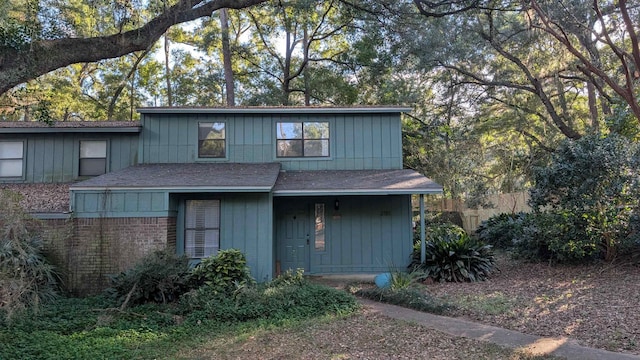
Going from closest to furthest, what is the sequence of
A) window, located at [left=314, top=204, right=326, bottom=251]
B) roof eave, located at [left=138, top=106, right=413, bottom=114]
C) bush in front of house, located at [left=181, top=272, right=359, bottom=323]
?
bush in front of house, located at [left=181, top=272, right=359, bottom=323] → window, located at [left=314, top=204, right=326, bottom=251] → roof eave, located at [left=138, top=106, right=413, bottom=114]

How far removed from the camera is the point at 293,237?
11688 millimetres

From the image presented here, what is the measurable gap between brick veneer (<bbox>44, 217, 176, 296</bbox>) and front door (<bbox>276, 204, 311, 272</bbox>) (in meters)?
3.23

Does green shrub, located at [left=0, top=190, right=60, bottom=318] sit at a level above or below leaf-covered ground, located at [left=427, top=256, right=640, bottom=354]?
above

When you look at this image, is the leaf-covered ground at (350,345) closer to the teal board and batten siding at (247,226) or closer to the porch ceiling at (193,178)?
the teal board and batten siding at (247,226)

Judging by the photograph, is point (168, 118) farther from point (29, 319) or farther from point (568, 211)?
point (568, 211)

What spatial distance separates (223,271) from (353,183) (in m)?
3.95

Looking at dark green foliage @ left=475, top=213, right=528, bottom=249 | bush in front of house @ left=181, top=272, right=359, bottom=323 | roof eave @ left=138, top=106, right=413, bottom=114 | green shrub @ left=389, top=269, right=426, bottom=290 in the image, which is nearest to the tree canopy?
roof eave @ left=138, top=106, right=413, bottom=114

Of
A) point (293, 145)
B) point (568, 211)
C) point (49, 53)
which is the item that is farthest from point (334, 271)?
point (49, 53)

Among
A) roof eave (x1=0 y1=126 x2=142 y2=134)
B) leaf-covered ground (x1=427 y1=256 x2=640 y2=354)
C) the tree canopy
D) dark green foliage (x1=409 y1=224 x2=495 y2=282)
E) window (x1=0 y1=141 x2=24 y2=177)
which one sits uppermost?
the tree canopy

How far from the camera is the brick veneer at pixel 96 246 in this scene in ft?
30.6

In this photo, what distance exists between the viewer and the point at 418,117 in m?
21.1

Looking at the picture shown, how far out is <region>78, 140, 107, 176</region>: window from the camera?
1202 cm

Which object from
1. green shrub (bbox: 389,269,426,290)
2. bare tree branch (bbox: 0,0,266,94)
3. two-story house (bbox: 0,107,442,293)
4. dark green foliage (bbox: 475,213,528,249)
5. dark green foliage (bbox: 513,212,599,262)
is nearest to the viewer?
bare tree branch (bbox: 0,0,266,94)

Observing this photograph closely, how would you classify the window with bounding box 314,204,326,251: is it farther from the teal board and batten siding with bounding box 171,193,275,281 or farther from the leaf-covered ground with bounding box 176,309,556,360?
the leaf-covered ground with bounding box 176,309,556,360
